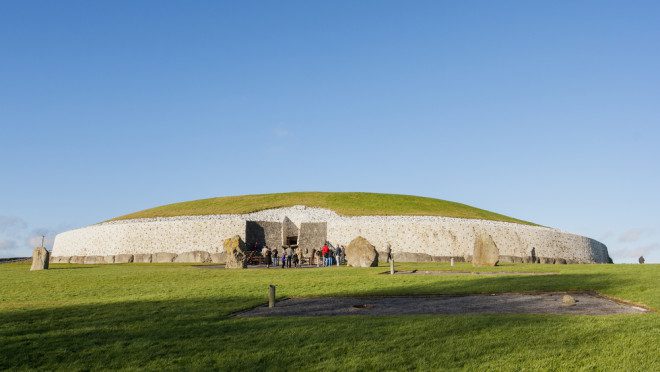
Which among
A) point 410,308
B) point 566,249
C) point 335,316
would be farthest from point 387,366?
point 566,249

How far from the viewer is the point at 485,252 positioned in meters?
38.0

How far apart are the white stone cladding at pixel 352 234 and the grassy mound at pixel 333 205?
8.72 feet

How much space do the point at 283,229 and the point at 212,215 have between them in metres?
7.92

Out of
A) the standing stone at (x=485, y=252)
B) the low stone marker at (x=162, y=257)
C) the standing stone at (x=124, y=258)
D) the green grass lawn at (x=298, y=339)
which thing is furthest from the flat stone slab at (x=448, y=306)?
the standing stone at (x=124, y=258)

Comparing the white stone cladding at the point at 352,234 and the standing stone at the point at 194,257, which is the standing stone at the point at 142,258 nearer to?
the white stone cladding at the point at 352,234

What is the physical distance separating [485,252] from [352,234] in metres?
21.8

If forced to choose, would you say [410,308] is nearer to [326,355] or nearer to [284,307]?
[284,307]

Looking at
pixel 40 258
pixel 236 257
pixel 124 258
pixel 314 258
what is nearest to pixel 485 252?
pixel 314 258

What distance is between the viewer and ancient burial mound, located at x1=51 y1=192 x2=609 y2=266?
184 feet

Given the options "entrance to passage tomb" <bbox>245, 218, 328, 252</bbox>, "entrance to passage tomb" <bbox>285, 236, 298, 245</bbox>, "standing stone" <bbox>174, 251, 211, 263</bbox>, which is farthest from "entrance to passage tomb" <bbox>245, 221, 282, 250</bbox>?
"standing stone" <bbox>174, 251, 211, 263</bbox>

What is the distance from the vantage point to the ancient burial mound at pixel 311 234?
56.2 m

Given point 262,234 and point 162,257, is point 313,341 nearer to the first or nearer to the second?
point 162,257

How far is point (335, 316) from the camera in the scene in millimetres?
15438

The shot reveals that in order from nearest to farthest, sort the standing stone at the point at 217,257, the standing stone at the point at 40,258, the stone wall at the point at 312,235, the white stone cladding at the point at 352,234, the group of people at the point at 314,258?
the standing stone at the point at 40,258
the group of people at the point at 314,258
the standing stone at the point at 217,257
the white stone cladding at the point at 352,234
the stone wall at the point at 312,235
